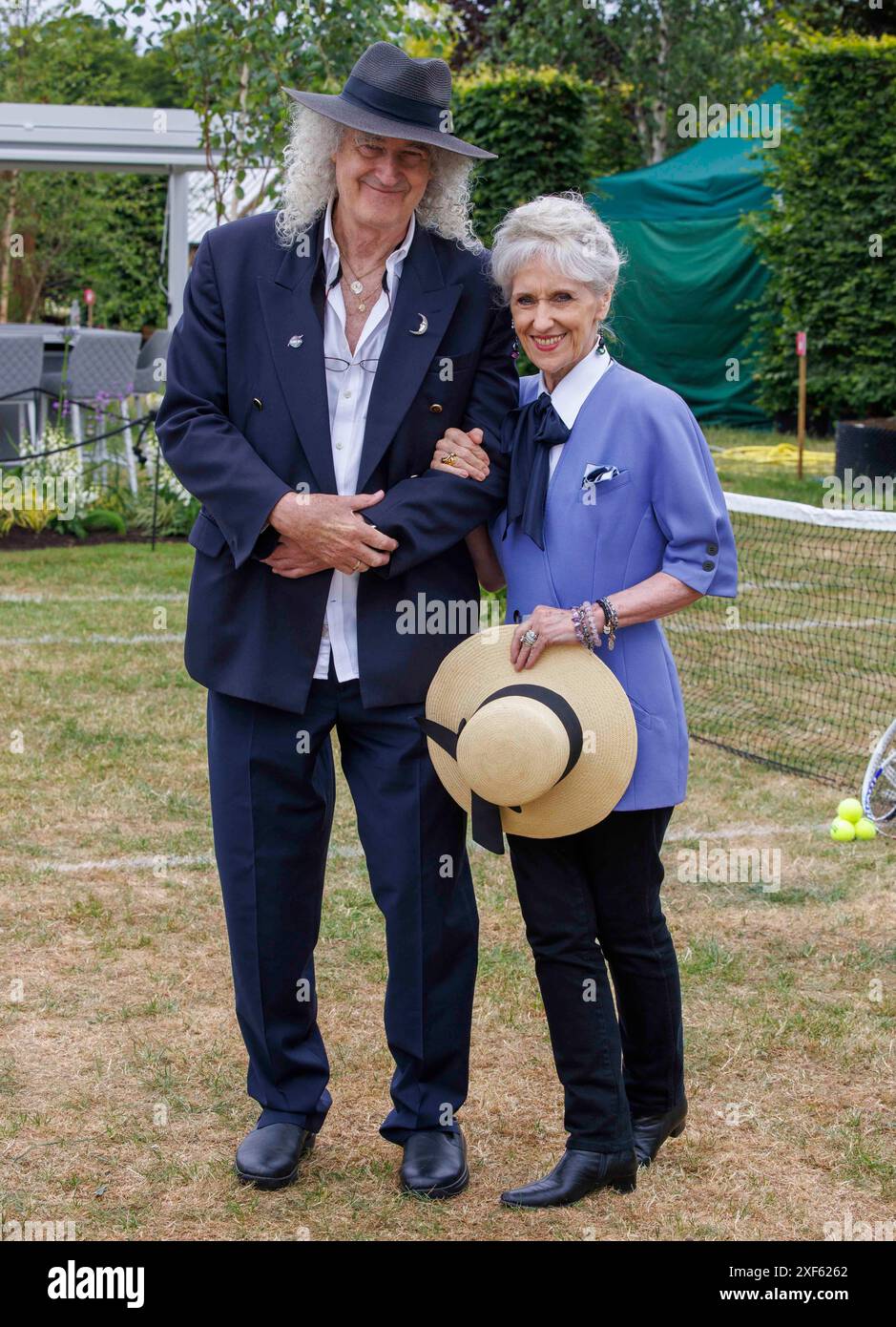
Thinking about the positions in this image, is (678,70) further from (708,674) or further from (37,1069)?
(37,1069)

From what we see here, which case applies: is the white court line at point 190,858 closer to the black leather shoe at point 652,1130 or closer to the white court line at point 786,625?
the black leather shoe at point 652,1130

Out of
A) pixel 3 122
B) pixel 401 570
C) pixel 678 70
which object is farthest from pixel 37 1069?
pixel 678 70

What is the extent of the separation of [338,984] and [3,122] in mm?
12545

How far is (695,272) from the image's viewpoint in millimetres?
19766

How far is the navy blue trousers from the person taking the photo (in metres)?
3.40

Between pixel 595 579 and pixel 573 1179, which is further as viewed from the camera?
pixel 573 1179

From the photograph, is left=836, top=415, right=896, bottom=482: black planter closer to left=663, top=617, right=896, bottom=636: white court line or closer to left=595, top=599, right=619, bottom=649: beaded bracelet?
left=663, top=617, right=896, bottom=636: white court line

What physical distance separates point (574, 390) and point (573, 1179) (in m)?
→ 1.75

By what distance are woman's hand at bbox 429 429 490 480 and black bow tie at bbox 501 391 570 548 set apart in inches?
2.5

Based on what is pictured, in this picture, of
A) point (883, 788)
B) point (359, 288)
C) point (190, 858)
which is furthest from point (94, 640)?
point (359, 288)

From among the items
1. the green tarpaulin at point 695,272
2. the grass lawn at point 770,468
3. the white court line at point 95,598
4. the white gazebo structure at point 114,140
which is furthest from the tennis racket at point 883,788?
the green tarpaulin at point 695,272

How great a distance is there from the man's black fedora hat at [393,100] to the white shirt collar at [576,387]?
50cm

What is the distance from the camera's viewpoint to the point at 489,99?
1634 centimetres

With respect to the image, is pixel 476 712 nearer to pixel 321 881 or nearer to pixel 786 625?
pixel 321 881
